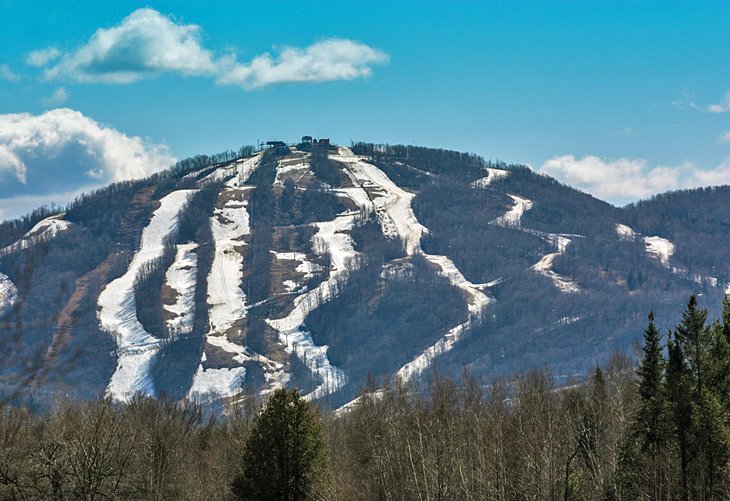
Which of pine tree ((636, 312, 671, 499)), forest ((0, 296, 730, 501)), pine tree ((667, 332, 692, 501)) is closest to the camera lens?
forest ((0, 296, 730, 501))

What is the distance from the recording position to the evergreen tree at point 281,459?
59000 millimetres

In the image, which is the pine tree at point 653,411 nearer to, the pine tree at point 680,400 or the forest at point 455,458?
the forest at point 455,458

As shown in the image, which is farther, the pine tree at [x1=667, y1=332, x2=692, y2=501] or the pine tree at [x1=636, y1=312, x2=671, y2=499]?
the pine tree at [x1=636, y1=312, x2=671, y2=499]

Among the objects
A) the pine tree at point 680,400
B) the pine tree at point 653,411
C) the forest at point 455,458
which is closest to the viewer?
the forest at point 455,458

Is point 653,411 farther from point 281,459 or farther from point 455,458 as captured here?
point 281,459

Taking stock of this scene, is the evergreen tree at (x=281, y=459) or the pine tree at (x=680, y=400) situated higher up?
the pine tree at (x=680, y=400)

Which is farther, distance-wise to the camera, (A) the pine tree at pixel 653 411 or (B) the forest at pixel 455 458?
(A) the pine tree at pixel 653 411

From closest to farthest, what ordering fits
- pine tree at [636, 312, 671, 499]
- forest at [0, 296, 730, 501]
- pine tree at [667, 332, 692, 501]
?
forest at [0, 296, 730, 501] → pine tree at [667, 332, 692, 501] → pine tree at [636, 312, 671, 499]

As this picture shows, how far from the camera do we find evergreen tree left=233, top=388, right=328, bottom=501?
59.0 metres

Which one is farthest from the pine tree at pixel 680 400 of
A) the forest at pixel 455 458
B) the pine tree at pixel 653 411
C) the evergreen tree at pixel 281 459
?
the evergreen tree at pixel 281 459

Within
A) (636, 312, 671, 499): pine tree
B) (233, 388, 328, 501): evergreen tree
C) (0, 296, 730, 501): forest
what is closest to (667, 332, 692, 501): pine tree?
(0, 296, 730, 501): forest

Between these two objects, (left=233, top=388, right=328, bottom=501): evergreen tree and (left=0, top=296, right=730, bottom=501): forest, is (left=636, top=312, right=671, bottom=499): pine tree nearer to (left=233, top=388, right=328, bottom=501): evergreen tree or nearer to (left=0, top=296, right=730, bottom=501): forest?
(left=0, top=296, right=730, bottom=501): forest

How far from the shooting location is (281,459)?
59.1 m

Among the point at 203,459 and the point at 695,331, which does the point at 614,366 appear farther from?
the point at 695,331
